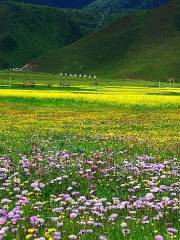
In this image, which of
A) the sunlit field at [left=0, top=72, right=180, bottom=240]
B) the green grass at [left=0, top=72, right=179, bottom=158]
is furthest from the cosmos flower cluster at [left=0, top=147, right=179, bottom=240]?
the green grass at [left=0, top=72, right=179, bottom=158]

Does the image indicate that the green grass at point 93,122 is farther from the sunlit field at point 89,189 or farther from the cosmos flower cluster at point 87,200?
the cosmos flower cluster at point 87,200

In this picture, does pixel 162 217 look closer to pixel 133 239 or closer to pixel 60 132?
pixel 133 239

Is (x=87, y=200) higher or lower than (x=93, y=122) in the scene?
higher

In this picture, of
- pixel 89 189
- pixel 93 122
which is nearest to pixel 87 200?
pixel 89 189

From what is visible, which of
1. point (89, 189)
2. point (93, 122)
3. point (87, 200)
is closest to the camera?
point (87, 200)

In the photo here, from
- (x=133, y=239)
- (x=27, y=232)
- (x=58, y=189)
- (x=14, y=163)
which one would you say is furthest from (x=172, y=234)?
(x=14, y=163)

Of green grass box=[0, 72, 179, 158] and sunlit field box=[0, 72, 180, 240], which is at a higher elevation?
sunlit field box=[0, 72, 180, 240]

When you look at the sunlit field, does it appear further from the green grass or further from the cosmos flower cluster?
the green grass

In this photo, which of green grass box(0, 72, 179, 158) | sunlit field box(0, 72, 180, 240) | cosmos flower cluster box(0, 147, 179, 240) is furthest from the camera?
green grass box(0, 72, 179, 158)

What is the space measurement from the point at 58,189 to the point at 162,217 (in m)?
4.16

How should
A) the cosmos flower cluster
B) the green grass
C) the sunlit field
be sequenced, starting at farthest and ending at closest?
the green grass < the sunlit field < the cosmos flower cluster

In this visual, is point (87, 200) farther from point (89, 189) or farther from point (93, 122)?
point (93, 122)

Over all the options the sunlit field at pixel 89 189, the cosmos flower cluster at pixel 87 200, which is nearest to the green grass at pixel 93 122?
the sunlit field at pixel 89 189

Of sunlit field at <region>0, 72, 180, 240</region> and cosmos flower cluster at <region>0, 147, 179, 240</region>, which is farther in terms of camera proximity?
sunlit field at <region>0, 72, 180, 240</region>
